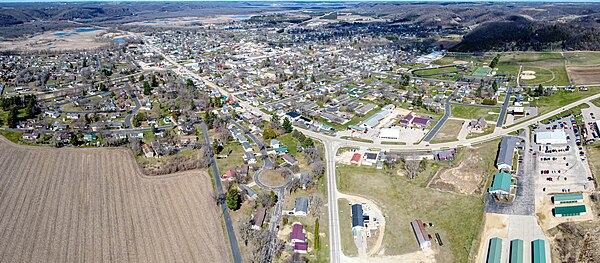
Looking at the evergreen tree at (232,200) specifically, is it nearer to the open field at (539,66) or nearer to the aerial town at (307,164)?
the aerial town at (307,164)

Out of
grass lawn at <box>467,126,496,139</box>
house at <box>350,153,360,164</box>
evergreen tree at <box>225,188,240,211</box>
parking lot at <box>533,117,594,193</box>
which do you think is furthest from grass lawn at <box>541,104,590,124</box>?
evergreen tree at <box>225,188,240,211</box>

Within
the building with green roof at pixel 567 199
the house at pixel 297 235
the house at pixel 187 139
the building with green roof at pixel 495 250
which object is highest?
the house at pixel 187 139

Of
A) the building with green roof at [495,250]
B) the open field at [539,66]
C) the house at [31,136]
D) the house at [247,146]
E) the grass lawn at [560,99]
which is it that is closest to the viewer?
the building with green roof at [495,250]

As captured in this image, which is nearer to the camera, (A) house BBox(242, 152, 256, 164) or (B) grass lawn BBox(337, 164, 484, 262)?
(B) grass lawn BBox(337, 164, 484, 262)

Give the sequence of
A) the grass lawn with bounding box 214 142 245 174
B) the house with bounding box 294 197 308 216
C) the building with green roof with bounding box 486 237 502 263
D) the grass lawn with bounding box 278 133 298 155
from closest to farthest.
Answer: the building with green roof with bounding box 486 237 502 263, the house with bounding box 294 197 308 216, the grass lawn with bounding box 214 142 245 174, the grass lawn with bounding box 278 133 298 155

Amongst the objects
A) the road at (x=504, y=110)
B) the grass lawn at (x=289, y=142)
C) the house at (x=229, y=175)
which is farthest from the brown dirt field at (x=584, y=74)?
the house at (x=229, y=175)

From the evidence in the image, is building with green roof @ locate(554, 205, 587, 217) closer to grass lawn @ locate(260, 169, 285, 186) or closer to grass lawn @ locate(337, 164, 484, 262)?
grass lawn @ locate(337, 164, 484, 262)

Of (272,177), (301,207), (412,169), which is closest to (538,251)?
(412,169)
